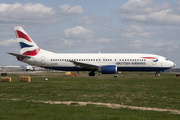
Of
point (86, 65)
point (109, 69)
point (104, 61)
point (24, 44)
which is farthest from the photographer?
point (24, 44)

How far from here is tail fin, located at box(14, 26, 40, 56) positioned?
168 feet

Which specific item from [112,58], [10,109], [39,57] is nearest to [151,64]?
[112,58]

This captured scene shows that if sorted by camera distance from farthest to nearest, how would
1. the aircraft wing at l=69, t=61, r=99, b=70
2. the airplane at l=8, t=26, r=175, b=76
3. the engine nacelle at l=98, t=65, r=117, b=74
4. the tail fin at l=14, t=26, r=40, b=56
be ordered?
1. the tail fin at l=14, t=26, r=40, b=56
2. the airplane at l=8, t=26, r=175, b=76
3. the aircraft wing at l=69, t=61, r=99, b=70
4. the engine nacelle at l=98, t=65, r=117, b=74

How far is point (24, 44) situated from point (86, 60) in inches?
538

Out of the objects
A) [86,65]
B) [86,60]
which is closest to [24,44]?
[86,60]

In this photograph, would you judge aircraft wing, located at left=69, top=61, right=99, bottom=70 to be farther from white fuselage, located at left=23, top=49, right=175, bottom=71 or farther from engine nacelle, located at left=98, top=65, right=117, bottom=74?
engine nacelle, located at left=98, top=65, right=117, bottom=74

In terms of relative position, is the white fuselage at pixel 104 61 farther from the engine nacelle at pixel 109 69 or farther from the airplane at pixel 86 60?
the engine nacelle at pixel 109 69

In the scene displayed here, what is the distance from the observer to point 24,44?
51.4 m

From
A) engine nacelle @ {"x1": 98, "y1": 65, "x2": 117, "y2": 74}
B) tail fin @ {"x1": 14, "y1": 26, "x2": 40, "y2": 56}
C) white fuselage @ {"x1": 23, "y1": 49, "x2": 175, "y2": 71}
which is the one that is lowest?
engine nacelle @ {"x1": 98, "y1": 65, "x2": 117, "y2": 74}

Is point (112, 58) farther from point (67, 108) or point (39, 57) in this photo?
point (67, 108)

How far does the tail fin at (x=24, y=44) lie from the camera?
51344 millimetres

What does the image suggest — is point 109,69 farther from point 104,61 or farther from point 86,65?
point 86,65

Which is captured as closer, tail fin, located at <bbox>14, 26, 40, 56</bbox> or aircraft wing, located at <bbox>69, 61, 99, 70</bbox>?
aircraft wing, located at <bbox>69, 61, 99, 70</bbox>

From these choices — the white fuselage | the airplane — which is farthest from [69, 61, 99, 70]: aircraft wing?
the white fuselage
